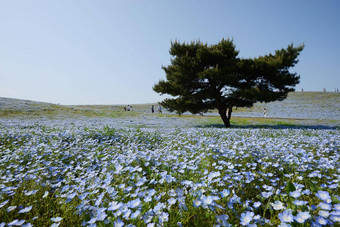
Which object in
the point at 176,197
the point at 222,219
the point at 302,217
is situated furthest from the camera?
the point at 176,197

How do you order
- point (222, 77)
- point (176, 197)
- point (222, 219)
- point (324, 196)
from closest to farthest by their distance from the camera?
point (222, 219), point (324, 196), point (176, 197), point (222, 77)

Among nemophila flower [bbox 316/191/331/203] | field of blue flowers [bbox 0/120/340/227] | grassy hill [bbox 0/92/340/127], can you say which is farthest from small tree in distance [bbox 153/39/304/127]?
nemophila flower [bbox 316/191/331/203]

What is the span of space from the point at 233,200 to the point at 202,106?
16.3 meters

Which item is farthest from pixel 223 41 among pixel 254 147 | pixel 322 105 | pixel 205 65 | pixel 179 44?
pixel 322 105

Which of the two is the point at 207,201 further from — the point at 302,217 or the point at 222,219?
the point at 302,217

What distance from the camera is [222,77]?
598 inches

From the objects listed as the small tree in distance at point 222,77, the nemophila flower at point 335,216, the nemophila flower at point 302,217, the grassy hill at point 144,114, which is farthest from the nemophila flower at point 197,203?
the grassy hill at point 144,114

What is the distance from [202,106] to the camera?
18.3 m

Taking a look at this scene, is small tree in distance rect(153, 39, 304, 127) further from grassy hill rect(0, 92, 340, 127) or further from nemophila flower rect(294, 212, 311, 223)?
nemophila flower rect(294, 212, 311, 223)

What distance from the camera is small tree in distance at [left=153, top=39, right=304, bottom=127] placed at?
1554cm

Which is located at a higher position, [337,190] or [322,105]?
[322,105]

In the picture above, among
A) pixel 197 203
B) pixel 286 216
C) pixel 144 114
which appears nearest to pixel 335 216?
pixel 286 216

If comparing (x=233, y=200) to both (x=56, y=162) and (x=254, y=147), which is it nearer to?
(x=254, y=147)

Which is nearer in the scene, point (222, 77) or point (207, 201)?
point (207, 201)
